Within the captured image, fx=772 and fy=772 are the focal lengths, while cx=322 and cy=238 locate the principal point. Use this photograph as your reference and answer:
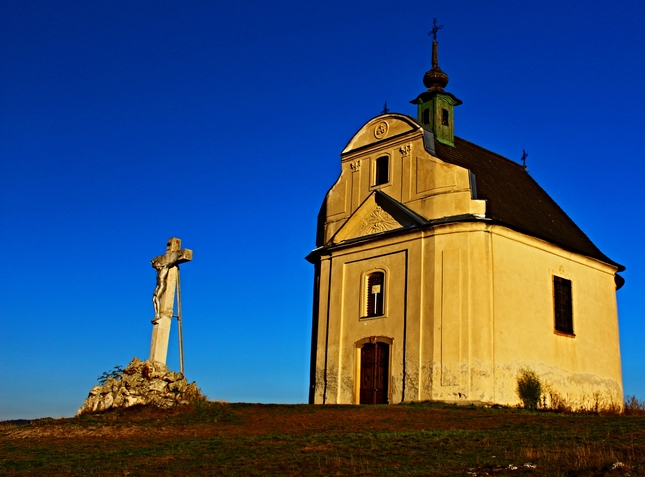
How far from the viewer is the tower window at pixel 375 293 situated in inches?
1093

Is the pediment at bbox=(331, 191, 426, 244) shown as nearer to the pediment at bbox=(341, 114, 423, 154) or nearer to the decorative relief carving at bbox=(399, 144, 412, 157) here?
the decorative relief carving at bbox=(399, 144, 412, 157)

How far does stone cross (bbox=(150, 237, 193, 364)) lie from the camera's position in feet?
70.0

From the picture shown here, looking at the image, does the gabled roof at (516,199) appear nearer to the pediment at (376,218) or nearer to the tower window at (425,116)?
the tower window at (425,116)

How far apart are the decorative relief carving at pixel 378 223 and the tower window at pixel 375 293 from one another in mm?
1667

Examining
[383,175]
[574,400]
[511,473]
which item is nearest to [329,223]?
[383,175]

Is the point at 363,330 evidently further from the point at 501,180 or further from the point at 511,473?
the point at 511,473

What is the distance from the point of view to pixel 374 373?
27.0 m

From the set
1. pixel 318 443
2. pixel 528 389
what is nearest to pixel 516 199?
pixel 528 389

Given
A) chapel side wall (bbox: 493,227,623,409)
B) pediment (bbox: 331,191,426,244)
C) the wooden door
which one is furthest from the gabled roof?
the wooden door

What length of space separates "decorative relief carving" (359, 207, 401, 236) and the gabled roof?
113 inches

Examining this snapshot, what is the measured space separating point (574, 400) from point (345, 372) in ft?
26.3

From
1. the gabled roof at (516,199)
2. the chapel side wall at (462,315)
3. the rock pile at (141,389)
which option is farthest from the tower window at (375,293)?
the rock pile at (141,389)

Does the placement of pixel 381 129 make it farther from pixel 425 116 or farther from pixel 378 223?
pixel 378 223

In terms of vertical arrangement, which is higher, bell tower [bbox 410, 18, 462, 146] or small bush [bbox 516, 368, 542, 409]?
bell tower [bbox 410, 18, 462, 146]
